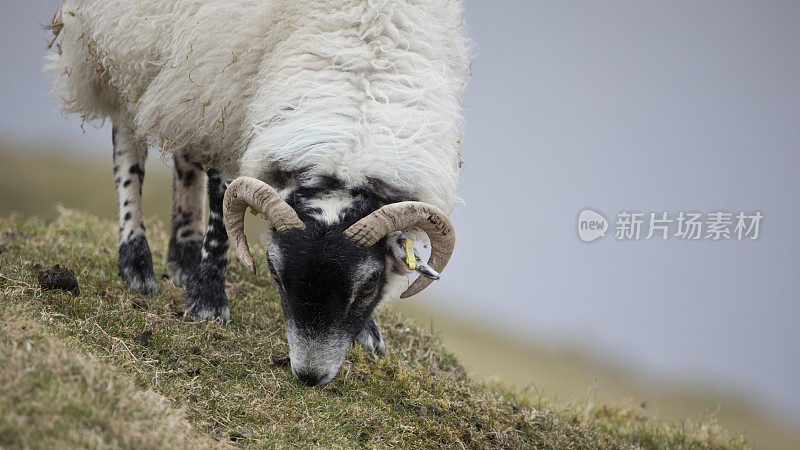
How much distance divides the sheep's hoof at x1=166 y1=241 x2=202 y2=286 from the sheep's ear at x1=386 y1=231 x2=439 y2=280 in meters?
3.55

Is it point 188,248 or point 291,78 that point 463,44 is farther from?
point 188,248

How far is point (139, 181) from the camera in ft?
25.6

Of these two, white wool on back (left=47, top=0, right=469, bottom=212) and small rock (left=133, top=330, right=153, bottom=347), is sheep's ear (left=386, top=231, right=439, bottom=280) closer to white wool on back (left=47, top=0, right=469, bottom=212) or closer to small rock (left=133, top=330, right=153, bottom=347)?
white wool on back (left=47, top=0, right=469, bottom=212)

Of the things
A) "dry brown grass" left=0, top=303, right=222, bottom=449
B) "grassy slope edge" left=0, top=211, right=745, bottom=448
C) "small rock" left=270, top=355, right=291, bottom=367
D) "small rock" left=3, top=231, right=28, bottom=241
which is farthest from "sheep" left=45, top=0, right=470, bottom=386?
"small rock" left=3, top=231, right=28, bottom=241

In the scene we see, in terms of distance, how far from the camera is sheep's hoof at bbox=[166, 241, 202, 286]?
25.8 ft

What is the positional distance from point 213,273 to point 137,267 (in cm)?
101

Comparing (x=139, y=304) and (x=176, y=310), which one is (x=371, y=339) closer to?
(x=176, y=310)

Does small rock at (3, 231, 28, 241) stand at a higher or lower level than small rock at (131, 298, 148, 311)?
higher

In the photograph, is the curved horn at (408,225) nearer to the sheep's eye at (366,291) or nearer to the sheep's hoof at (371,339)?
the sheep's eye at (366,291)

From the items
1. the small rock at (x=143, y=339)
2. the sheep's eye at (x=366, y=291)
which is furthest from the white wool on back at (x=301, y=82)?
the small rock at (x=143, y=339)

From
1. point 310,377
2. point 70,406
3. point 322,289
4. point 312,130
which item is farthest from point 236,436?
point 312,130

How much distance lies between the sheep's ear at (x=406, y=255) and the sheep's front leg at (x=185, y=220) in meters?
3.65

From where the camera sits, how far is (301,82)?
5391 mm

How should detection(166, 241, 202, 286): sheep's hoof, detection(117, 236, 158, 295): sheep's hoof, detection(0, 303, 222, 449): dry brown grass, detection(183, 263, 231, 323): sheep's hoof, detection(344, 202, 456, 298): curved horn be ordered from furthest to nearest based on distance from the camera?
detection(166, 241, 202, 286): sheep's hoof, detection(117, 236, 158, 295): sheep's hoof, detection(183, 263, 231, 323): sheep's hoof, detection(344, 202, 456, 298): curved horn, detection(0, 303, 222, 449): dry brown grass
